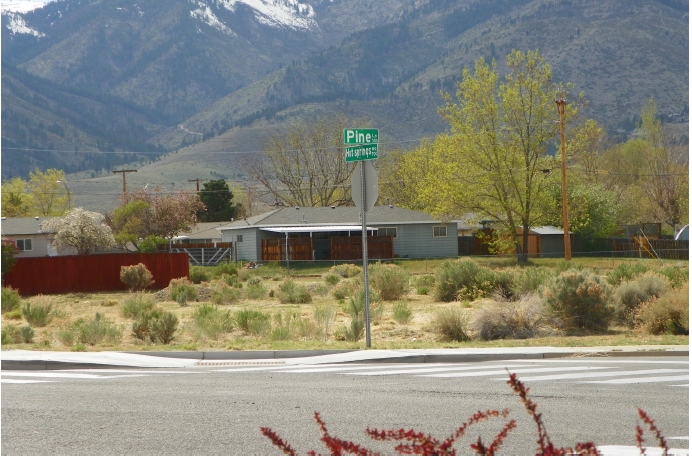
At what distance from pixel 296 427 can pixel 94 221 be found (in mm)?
41495

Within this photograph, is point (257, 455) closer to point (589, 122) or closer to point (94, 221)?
point (94, 221)

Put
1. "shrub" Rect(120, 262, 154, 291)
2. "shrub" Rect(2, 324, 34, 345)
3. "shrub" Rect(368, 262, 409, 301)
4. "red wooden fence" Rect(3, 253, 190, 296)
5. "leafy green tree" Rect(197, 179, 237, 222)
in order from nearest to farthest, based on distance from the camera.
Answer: "shrub" Rect(2, 324, 34, 345) < "shrub" Rect(368, 262, 409, 301) < "red wooden fence" Rect(3, 253, 190, 296) < "shrub" Rect(120, 262, 154, 291) < "leafy green tree" Rect(197, 179, 237, 222)

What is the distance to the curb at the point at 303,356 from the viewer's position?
1584 cm

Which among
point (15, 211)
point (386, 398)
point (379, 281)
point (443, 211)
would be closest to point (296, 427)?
point (386, 398)

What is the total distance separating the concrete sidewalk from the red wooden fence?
23574mm

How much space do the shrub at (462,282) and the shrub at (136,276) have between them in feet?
47.2

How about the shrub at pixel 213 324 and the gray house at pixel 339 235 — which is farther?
the gray house at pixel 339 235

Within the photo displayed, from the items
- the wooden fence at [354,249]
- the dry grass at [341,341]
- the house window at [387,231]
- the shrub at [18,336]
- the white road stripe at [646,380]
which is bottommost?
the dry grass at [341,341]

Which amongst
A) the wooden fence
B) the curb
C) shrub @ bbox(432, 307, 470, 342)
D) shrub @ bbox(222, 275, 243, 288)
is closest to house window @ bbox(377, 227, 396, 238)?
the wooden fence

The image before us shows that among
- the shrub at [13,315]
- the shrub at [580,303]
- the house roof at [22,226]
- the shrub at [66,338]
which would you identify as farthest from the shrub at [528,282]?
the house roof at [22,226]

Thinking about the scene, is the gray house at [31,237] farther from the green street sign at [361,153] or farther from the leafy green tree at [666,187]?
the leafy green tree at [666,187]

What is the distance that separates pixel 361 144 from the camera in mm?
17094

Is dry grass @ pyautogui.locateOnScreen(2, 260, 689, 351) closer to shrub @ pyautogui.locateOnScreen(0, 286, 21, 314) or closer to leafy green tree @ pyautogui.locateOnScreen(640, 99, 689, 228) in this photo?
shrub @ pyautogui.locateOnScreen(0, 286, 21, 314)

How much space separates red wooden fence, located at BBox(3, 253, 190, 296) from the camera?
131 ft
